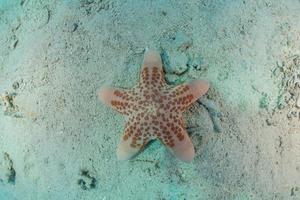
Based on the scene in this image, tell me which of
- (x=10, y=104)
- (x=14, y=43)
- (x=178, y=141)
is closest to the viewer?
(x=178, y=141)

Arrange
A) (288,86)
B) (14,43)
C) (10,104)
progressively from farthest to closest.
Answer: (14,43), (10,104), (288,86)

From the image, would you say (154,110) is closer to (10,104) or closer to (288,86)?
(288,86)

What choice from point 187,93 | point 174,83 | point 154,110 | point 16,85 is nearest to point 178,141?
point 154,110

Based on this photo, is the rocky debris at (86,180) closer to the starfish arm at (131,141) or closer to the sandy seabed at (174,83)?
the sandy seabed at (174,83)

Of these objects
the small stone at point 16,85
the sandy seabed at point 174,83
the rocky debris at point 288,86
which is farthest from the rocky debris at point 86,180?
the rocky debris at point 288,86

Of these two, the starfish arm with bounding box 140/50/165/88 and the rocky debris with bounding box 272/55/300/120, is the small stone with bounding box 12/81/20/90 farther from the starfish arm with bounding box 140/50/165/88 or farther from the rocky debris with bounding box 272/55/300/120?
the rocky debris with bounding box 272/55/300/120

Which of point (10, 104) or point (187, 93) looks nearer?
point (187, 93)

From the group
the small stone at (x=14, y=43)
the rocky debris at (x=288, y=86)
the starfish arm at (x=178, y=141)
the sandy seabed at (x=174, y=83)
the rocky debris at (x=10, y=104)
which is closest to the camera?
the starfish arm at (x=178, y=141)
